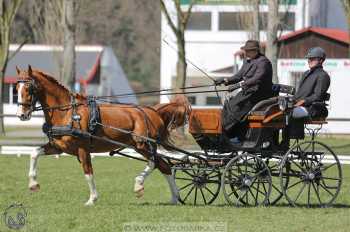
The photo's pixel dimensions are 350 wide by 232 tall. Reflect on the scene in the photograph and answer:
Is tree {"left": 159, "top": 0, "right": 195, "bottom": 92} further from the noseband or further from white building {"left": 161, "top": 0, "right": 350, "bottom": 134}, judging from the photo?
the noseband

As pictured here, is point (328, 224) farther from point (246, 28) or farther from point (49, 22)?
point (49, 22)

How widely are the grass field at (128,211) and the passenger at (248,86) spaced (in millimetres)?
1259

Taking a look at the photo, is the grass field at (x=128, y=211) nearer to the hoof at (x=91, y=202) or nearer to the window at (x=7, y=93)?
the hoof at (x=91, y=202)

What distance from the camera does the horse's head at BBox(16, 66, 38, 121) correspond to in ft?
42.3

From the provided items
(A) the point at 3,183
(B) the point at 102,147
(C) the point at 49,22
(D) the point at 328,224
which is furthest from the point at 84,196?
(C) the point at 49,22

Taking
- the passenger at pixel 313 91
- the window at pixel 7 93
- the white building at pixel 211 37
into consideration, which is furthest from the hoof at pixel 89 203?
the window at pixel 7 93

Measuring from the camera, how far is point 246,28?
141ft

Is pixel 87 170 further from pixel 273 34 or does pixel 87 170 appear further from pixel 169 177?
pixel 273 34

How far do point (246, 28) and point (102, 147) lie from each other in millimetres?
30295

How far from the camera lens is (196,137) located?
1352 cm

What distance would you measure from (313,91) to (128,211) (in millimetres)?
3160

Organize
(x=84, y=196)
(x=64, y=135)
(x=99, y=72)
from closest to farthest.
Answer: (x=64, y=135) < (x=84, y=196) < (x=99, y=72)

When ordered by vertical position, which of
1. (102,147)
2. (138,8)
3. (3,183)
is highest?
(138,8)

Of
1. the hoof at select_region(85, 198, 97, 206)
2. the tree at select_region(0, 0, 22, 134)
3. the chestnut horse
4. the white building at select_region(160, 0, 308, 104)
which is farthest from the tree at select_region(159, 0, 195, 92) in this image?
the white building at select_region(160, 0, 308, 104)
